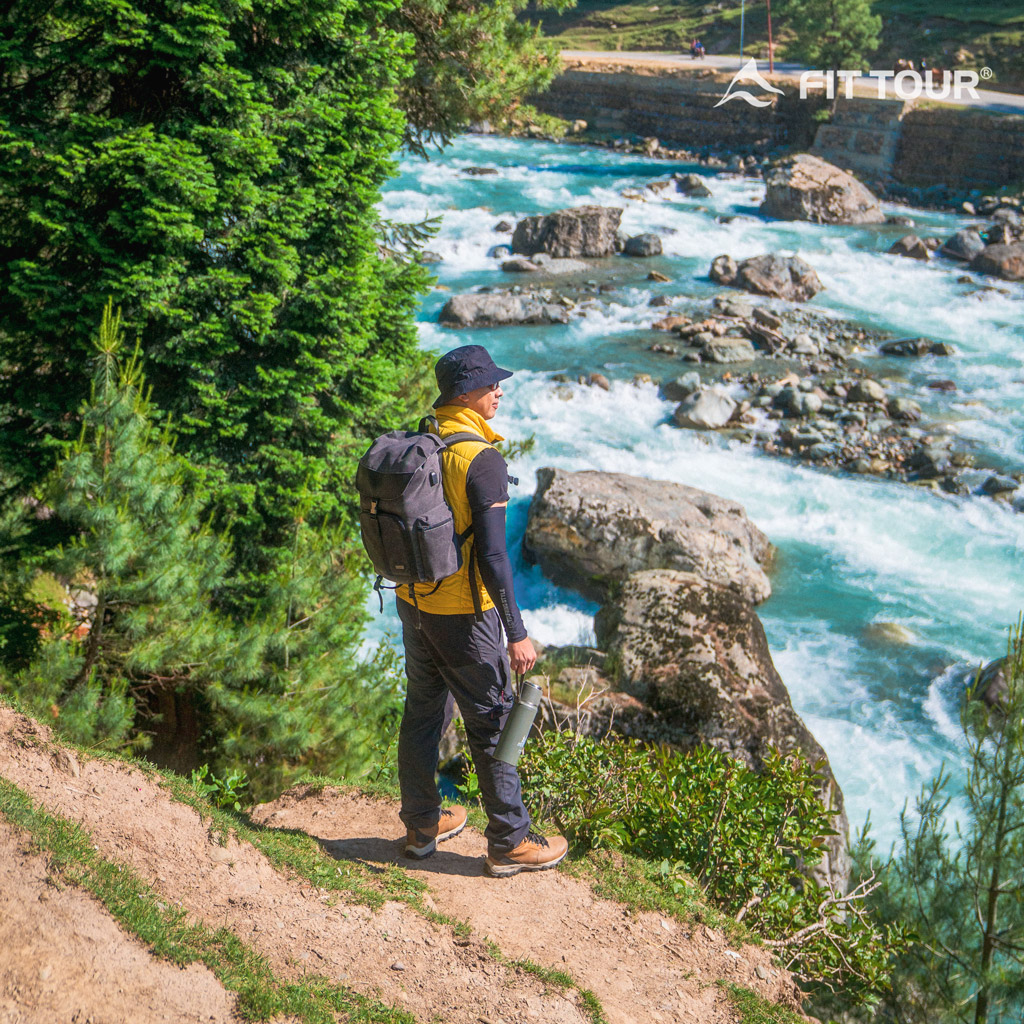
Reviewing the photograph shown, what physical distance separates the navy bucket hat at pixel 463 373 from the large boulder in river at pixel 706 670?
4.81 m

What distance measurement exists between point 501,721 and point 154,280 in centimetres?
435

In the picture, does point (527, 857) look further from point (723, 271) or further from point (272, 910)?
point (723, 271)

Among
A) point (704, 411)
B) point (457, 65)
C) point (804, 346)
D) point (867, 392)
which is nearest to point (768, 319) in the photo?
point (804, 346)

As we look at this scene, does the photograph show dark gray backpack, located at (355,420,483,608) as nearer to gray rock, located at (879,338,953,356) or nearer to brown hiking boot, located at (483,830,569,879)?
brown hiking boot, located at (483,830,569,879)

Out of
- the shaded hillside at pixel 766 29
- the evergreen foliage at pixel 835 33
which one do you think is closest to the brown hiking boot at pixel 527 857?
the evergreen foliage at pixel 835 33

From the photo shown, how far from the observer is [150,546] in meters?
5.93

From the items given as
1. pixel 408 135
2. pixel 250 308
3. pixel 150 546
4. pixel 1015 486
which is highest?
pixel 408 135

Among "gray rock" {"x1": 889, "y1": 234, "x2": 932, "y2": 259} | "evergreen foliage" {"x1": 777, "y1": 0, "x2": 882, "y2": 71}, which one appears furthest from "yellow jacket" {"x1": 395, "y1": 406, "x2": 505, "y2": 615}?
"evergreen foliage" {"x1": 777, "y1": 0, "x2": 882, "y2": 71}

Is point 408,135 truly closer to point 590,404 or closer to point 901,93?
point 590,404

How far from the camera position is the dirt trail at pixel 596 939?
14.8 ft

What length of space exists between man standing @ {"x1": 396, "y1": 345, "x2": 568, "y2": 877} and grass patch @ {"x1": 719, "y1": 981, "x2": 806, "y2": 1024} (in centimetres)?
108

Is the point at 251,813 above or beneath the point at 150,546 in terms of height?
beneath

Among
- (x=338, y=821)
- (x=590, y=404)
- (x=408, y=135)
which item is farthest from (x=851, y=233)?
(x=338, y=821)

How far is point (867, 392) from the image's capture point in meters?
20.1
